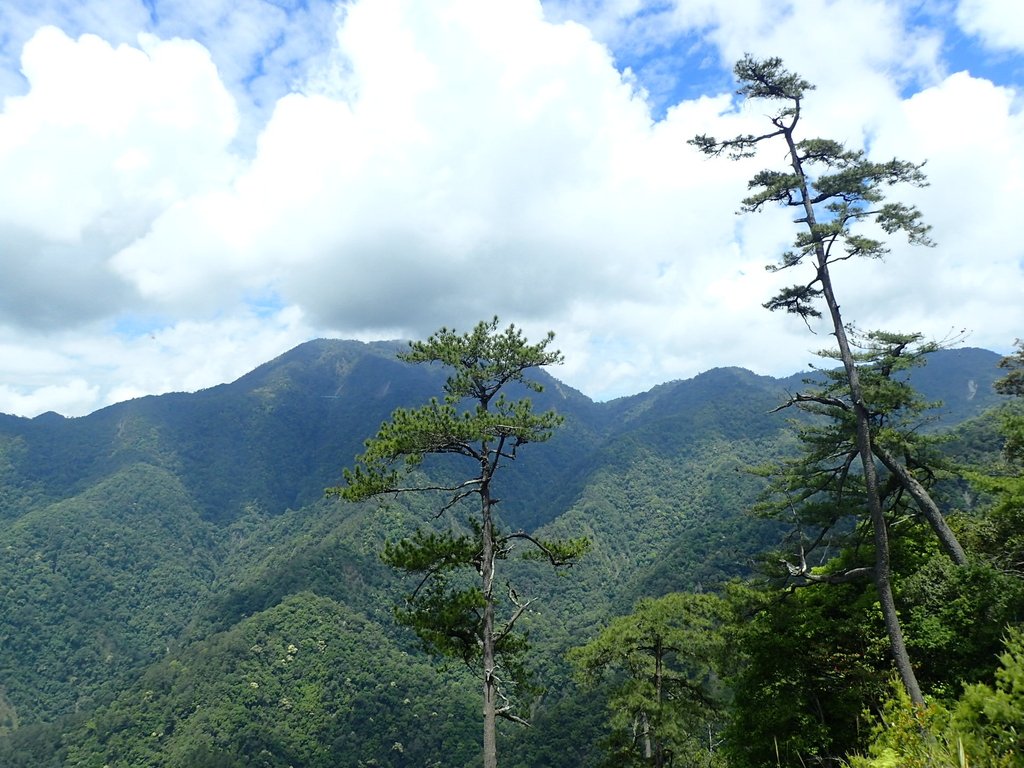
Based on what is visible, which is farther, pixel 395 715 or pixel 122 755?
pixel 395 715

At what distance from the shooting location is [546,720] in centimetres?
7531

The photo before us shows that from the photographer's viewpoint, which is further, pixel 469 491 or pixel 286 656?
pixel 286 656

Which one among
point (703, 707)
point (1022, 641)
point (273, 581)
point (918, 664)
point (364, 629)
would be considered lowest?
point (364, 629)

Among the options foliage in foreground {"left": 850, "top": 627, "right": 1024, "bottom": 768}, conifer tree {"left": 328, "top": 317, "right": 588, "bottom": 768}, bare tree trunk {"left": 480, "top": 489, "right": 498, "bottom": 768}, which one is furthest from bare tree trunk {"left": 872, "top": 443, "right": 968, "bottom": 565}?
bare tree trunk {"left": 480, "top": 489, "right": 498, "bottom": 768}

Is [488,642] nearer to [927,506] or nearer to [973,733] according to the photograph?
[973,733]

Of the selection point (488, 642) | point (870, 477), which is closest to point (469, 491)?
point (488, 642)

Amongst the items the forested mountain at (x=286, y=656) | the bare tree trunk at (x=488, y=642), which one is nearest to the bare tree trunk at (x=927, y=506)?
the bare tree trunk at (x=488, y=642)

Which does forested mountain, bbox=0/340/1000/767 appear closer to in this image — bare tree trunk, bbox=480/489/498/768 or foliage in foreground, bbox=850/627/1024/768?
bare tree trunk, bbox=480/489/498/768

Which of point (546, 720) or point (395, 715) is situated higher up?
point (546, 720)

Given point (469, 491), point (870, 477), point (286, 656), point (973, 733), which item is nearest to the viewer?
point (973, 733)

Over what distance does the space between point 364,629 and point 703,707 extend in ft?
420

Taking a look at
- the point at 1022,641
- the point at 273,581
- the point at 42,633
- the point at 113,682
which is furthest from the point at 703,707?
the point at 42,633

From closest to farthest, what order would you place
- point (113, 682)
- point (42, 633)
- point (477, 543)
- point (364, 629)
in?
1. point (477, 543)
2. point (364, 629)
3. point (113, 682)
4. point (42, 633)

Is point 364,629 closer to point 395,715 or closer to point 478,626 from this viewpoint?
point 395,715
